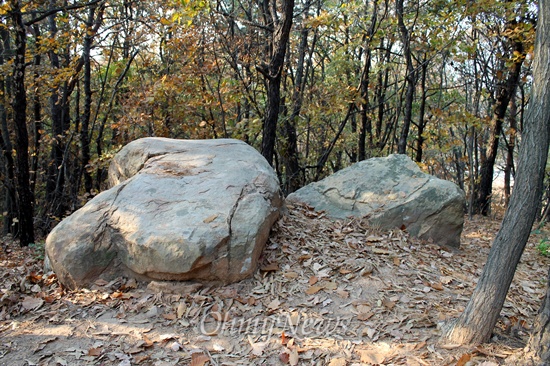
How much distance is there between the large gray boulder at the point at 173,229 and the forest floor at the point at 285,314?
0.65 feet

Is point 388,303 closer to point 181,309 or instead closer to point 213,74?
point 181,309

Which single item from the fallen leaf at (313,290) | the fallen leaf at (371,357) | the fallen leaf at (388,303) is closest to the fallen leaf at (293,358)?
the fallen leaf at (371,357)

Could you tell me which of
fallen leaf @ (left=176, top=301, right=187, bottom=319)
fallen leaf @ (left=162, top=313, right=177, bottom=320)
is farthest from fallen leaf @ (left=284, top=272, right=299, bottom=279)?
fallen leaf @ (left=162, top=313, right=177, bottom=320)

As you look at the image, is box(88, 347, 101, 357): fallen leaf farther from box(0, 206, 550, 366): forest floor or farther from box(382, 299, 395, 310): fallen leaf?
box(382, 299, 395, 310): fallen leaf

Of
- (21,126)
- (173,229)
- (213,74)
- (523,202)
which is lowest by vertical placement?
(173,229)

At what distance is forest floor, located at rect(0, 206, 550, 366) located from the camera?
329 centimetres

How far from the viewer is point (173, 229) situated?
4.14 meters

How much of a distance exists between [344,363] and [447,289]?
1743mm

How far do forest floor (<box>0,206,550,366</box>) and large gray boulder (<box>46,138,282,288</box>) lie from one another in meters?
0.20

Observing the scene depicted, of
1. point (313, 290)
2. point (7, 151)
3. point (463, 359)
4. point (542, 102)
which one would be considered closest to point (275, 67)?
point (313, 290)

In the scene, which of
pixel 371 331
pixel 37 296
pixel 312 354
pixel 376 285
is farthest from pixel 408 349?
pixel 37 296

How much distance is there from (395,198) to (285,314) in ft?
8.96

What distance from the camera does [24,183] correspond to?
8.17 m

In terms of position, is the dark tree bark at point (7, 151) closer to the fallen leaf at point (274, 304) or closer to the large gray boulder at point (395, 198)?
the large gray boulder at point (395, 198)
